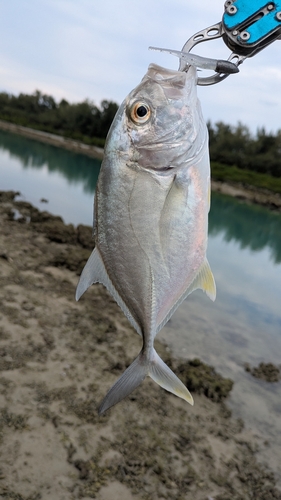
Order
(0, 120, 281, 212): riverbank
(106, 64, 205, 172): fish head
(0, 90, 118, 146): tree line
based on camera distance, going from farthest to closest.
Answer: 1. (0, 90, 118, 146): tree line
2. (0, 120, 281, 212): riverbank
3. (106, 64, 205, 172): fish head

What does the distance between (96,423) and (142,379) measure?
132 inches

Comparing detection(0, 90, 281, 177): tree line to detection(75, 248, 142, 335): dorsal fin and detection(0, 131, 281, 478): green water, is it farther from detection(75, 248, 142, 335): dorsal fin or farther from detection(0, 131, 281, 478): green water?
detection(75, 248, 142, 335): dorsal fin

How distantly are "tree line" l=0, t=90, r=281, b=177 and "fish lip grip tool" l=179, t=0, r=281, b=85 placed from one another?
6118 centimetres

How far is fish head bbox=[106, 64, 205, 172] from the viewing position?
1.76 m

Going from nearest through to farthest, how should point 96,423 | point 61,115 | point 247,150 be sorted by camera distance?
point 96,423 → point 247,150 → point 61,115

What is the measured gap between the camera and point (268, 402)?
22.8ft

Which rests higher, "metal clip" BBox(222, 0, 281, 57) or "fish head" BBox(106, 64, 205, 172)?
"metal clip" BBox(222, 0, 281, 57)

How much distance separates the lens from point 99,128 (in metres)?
74.2

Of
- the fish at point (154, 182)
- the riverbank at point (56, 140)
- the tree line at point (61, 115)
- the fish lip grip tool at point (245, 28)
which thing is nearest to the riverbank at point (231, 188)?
the riverbank at point (56, 140)

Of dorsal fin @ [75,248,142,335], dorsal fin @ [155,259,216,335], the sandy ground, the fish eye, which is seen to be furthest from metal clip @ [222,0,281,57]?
the sandy ground

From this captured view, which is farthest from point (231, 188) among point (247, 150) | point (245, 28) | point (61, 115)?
point (245, 28)

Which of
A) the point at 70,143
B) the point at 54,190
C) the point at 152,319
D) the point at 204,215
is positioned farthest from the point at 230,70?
the point at 70,143

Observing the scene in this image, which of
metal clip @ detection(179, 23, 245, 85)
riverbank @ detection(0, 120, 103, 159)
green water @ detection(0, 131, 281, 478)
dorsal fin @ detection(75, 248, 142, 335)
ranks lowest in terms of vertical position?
riverbank @ detection(0, 120, 103, 159)

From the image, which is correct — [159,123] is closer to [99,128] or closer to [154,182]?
[154,182]
